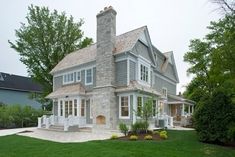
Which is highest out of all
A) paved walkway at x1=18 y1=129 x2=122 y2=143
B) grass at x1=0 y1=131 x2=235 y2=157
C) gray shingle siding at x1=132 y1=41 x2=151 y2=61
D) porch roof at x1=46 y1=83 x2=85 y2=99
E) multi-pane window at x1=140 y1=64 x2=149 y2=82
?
gray shingle siding at x1=132 y1=41 x2=151 y2=61

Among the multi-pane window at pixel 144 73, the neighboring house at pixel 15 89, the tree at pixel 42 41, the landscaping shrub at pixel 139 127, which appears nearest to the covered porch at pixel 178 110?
the multi-pane window at pixel 144 73

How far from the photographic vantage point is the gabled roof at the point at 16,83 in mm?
41344

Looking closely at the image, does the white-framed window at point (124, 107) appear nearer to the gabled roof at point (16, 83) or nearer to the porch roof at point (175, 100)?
the porch roof at point (175, 100)

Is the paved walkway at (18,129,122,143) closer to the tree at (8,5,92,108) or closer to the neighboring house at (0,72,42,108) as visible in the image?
the tree at (8,5,92,108)

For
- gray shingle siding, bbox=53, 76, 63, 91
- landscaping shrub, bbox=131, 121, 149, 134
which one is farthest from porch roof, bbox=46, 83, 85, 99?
landscaping shrub, bbox=131, 121, 149, 134

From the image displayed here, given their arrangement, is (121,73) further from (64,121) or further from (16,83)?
(16,83)

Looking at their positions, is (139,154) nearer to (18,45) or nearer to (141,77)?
(141,77)

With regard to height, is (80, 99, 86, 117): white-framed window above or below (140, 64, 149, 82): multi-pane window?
below

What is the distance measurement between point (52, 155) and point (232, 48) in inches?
334

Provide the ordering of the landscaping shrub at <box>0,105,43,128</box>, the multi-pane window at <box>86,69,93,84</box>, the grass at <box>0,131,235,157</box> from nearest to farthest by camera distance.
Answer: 1. the grass at <box>0,131,235,157</box>
2. the multi-pane window at <box>86,69,93,84</box>
3. the landscaping shrub at <box>0,105,43,128</box>

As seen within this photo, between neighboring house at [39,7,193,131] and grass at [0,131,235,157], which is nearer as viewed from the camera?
grass at [0,131,235,157]

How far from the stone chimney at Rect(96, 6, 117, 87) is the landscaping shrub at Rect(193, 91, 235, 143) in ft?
25.3

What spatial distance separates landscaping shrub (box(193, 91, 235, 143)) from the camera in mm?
13391

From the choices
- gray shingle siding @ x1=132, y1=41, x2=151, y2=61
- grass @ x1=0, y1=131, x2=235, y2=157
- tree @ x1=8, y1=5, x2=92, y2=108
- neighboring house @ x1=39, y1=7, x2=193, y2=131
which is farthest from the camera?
tree @ x1=8, y1=5, x2=92, y2=108
